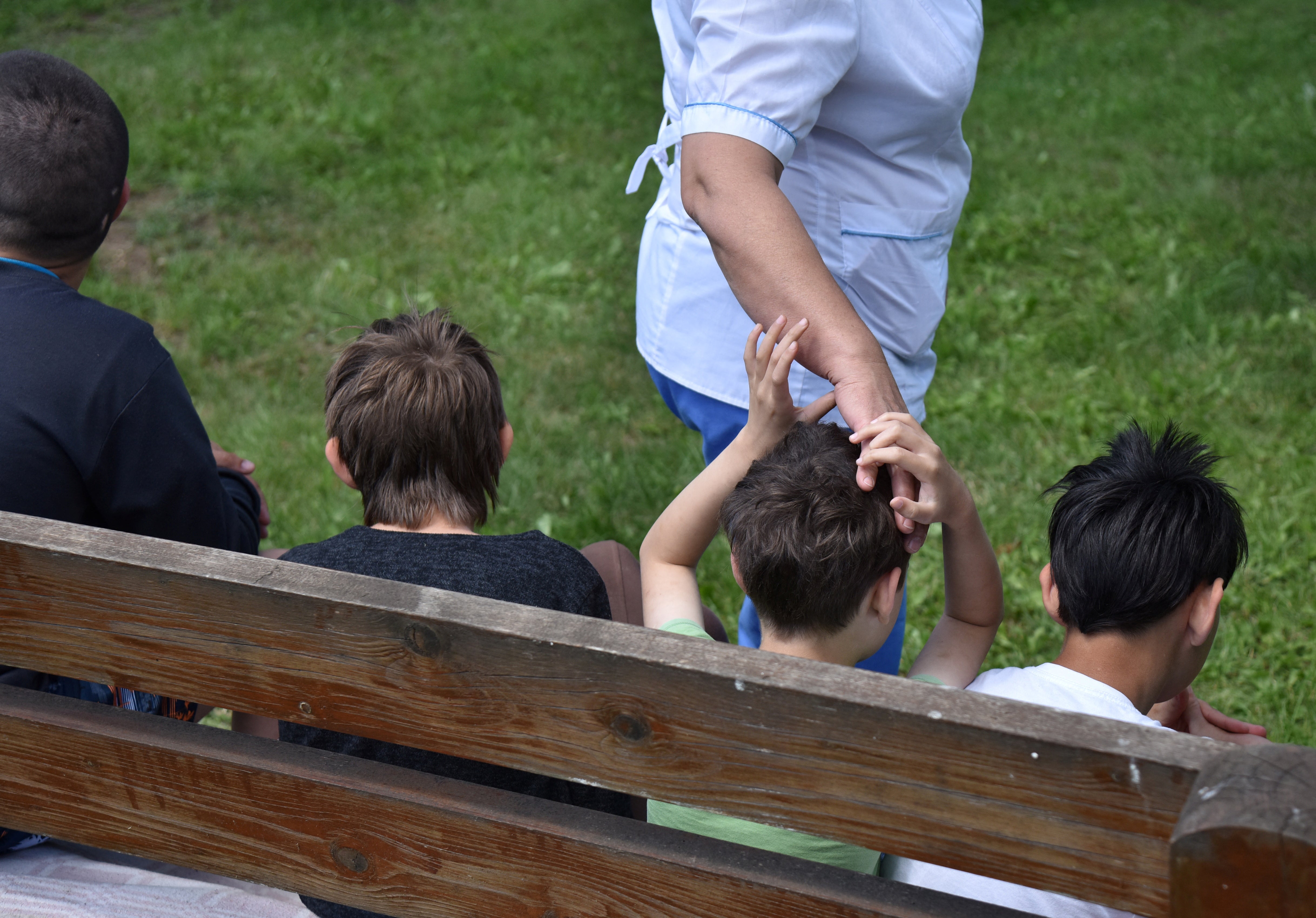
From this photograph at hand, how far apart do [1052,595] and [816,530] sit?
0.48 metres

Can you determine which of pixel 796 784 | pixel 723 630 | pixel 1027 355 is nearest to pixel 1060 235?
pixel 1027 355

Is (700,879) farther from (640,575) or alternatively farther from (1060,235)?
(1060,235)

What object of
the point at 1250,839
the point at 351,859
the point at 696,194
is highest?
the point at 696,194

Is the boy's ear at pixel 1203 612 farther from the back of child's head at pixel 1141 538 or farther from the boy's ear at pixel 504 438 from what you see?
the boy's ear at pixel 504 438

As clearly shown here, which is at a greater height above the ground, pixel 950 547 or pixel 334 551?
pixel 950 547

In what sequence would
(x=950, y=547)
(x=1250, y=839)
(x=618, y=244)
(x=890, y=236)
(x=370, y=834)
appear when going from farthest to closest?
1. (x=618, y=244)
2. (x=890, y=236)
3. (x=950, y=547)
4. (x=370, y=834)
5. (x=1250, y=839)

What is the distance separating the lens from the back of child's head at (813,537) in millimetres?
1734

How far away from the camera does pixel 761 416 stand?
1830 millimetres

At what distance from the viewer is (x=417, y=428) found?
2.08m

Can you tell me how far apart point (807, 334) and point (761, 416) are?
0.20 m

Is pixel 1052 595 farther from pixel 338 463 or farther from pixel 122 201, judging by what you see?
pixel 122 201

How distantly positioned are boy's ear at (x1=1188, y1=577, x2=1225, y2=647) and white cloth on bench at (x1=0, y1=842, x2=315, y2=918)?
1.53 meters

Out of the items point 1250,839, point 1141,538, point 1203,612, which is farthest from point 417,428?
point 1250,839

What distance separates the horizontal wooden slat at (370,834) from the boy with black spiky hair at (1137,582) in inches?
20.1
